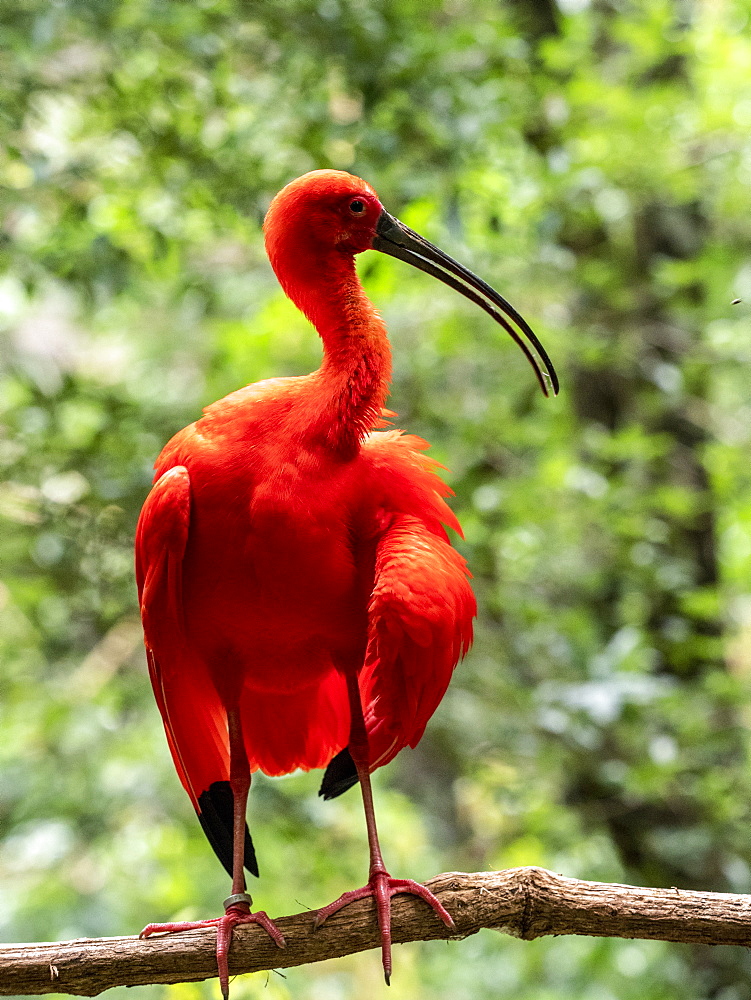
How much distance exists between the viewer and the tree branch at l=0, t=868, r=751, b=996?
172 centimetres

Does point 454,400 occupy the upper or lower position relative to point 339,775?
upper

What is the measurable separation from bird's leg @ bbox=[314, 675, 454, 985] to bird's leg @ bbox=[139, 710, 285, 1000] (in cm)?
13

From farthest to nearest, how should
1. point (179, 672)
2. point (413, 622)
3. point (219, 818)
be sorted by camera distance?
point (219, 818)
point (179, 672)
point (413, 622)

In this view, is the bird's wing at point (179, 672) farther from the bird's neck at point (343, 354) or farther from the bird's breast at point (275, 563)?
the bird's neck at point (343, 354)

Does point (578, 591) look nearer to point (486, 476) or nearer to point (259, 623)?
point (486, 476)

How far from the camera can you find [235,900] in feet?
5.82

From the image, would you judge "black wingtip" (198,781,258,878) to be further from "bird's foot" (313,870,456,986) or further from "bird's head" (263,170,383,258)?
"bird's head" (263,170,383,258)

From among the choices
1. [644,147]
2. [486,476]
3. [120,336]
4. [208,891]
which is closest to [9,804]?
[208,891]

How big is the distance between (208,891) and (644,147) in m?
3.46

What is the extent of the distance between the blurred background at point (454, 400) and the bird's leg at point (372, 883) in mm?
885

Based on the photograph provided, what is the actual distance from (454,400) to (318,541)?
7.88ft

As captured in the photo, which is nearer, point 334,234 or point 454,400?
point 334,234

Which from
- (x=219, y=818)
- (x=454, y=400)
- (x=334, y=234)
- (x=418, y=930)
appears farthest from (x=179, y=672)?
(x=454, y=400)

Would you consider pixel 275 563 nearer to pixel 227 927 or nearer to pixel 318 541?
pixel 318 541
